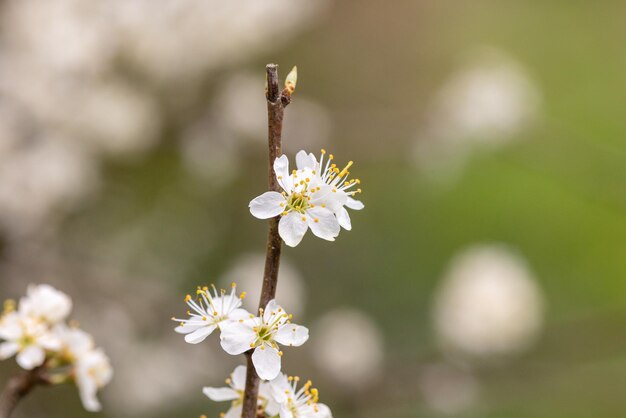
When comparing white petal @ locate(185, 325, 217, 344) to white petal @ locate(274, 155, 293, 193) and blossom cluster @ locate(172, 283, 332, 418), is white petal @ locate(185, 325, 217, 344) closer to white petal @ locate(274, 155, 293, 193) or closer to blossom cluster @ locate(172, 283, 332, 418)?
blossom cluster @ locate(172, 283, 332, 418)

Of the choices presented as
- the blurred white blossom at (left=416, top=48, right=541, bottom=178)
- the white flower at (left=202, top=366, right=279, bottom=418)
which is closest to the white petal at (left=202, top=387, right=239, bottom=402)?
the white flower at (left=202, top=366, right=279, bottom=418)

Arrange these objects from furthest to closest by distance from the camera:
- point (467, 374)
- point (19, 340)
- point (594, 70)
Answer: point (594, 70), point (467, 374), point (19, 340)

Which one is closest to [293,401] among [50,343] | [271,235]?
[271,235]

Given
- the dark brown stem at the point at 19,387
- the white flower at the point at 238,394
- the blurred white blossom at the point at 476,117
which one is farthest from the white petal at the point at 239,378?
the blurred white blossom at the point at 476,117

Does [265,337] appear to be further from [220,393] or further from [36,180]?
[36,180]

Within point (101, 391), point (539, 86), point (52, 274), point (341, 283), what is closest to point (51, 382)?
point (52, 274)

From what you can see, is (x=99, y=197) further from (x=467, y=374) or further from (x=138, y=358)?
(x=467, y=374)
